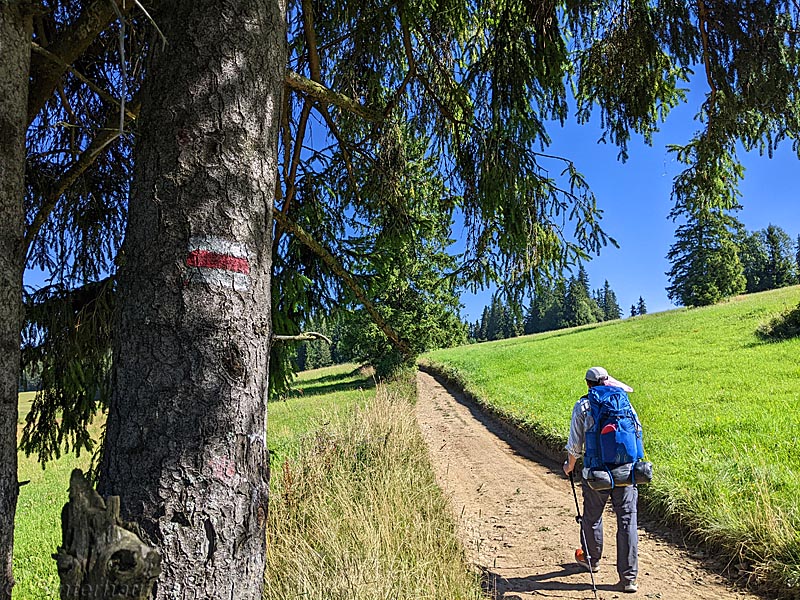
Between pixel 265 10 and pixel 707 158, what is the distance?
14.5ft

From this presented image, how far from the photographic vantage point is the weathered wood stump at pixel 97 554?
1222mm

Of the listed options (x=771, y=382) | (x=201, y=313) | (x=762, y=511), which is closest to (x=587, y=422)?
(x=762, y=511)

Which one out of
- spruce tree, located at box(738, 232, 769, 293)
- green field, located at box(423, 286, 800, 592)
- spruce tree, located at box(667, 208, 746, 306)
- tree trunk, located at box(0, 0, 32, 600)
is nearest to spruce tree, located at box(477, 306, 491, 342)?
spruce tree, located at box(738, 232, 769, 293)

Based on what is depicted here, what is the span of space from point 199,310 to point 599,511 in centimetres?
459

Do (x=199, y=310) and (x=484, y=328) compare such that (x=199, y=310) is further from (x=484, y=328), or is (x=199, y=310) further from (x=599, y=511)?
(x=484, y=328)

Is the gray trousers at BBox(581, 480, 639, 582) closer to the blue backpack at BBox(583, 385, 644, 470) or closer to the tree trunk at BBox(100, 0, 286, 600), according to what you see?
the blue backpack at BBox(583, 385, 644, 470)

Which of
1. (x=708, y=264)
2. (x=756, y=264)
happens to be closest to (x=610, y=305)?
(x=756, y=264)

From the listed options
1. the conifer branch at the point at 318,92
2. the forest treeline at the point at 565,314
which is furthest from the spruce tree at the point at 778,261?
the conifer branch at the point at 318,92

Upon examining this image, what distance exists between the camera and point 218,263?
1680 millimetres

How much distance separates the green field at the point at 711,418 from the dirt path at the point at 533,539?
1.58 ft

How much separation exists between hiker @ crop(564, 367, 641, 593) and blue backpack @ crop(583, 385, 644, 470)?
55 millimetres

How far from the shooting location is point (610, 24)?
13.8ft

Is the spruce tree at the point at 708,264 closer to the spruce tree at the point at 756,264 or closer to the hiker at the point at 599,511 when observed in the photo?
the spruce tree at the point at 756,264

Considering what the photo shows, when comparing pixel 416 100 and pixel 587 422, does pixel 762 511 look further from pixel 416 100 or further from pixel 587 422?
pixel 416 100
